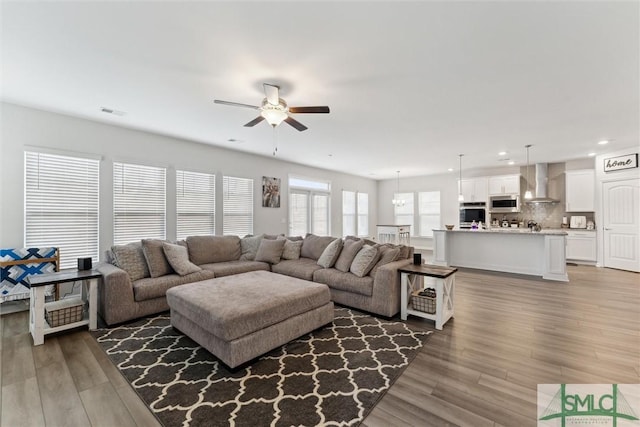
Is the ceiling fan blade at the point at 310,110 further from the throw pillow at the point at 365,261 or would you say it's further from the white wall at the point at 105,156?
the white wall at the point at 105,156

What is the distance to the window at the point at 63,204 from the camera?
12.0 feet

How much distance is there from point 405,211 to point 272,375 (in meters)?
8.92

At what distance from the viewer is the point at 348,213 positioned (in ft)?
31.1

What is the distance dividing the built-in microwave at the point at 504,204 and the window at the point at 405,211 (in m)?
2.68

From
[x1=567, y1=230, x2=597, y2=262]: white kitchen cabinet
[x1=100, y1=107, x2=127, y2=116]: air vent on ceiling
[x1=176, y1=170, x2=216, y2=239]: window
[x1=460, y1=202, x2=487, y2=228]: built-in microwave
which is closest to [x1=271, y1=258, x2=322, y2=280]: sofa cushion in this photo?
[x1=176, y1=170, x2=216, y2=239]: window

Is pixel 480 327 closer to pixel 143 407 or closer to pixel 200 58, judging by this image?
pixel 143 407

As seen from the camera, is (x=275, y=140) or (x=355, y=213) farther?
(x=355, y=213)

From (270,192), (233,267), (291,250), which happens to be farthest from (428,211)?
(233,267)

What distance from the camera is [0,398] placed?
1.92 metres

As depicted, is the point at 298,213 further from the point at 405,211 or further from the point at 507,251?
the point at 507,251

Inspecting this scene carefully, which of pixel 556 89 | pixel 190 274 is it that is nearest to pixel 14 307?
pixel 190 274

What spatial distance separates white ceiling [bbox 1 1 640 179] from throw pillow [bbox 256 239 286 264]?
79.6 inches

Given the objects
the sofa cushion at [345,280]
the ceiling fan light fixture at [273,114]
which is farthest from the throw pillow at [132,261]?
the ceiling fan light fixture at [273,114]

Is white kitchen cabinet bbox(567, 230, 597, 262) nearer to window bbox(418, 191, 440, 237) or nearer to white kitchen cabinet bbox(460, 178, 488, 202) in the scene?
white kitchen cabinet bbox(460, 178, 488, 202)
